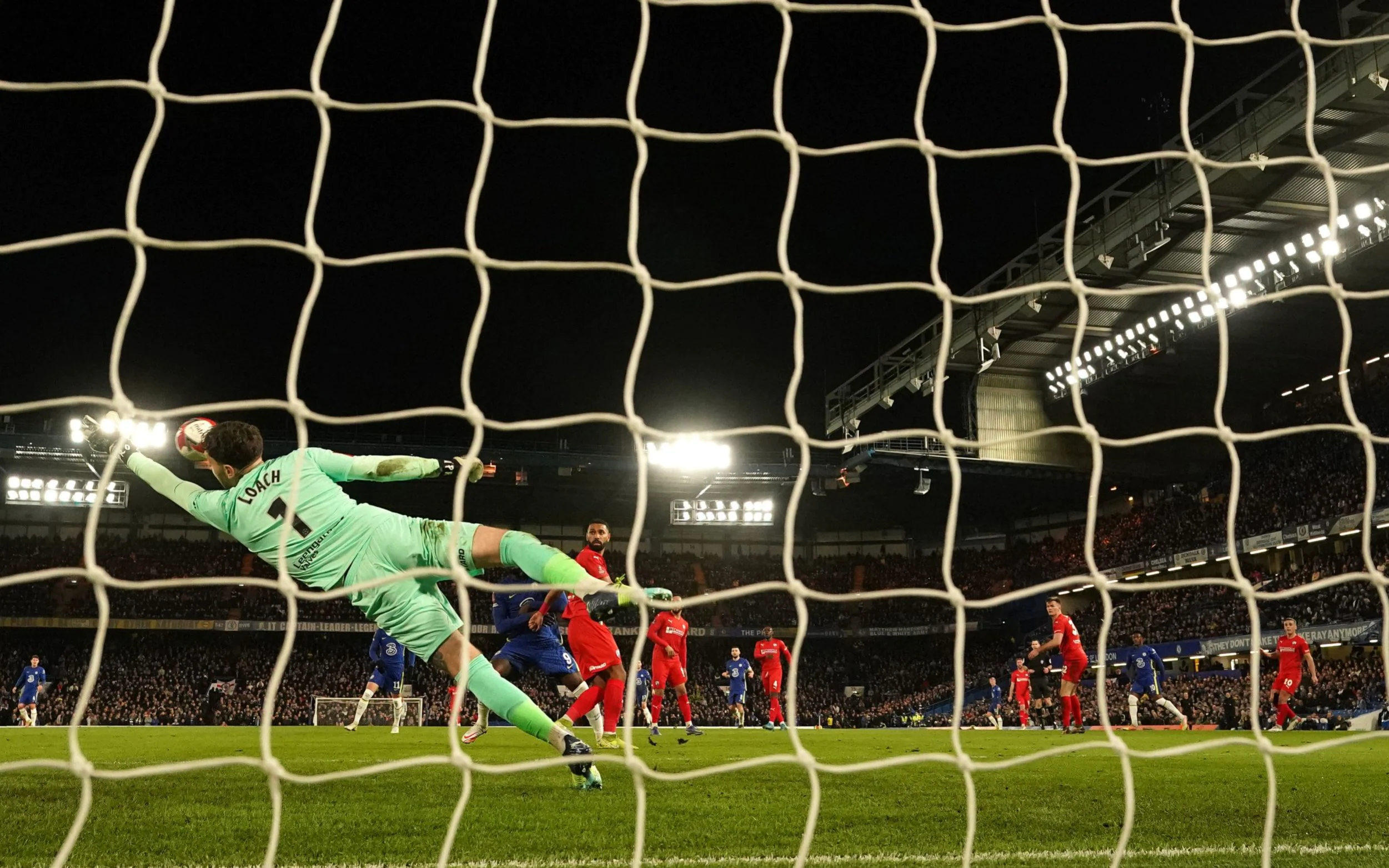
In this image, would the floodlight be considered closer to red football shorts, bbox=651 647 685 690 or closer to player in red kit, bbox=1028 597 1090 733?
player in red kit, bbox=1028 597 1090 733

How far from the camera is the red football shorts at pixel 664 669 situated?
12.8 meters

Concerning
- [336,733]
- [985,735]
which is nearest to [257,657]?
[336,733]

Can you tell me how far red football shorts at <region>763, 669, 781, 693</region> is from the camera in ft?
62.6

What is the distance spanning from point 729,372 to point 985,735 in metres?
22.4

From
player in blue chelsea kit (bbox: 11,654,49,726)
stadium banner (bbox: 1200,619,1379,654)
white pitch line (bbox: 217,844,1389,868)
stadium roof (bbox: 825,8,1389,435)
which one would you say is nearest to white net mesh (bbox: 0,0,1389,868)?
white pitch line (bbox: 217,844,1389,868)

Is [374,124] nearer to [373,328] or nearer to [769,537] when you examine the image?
[373,328]

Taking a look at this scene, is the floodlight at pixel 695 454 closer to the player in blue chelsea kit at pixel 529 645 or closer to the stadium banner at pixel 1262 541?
the stadium banner at pixel 1262 541

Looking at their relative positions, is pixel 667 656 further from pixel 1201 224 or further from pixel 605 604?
pixel 1201 224

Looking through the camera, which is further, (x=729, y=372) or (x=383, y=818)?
(x=729, y=372)

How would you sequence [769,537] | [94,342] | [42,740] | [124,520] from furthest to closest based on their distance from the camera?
[769,537] < [124,520] < [94,342] < [42,740]

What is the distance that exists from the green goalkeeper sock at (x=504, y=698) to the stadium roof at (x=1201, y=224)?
40.2 feet

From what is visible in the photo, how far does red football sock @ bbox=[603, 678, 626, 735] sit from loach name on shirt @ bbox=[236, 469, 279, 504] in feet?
17.0

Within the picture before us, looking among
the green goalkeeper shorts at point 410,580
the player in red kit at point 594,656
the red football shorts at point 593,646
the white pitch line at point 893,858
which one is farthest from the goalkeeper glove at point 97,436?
the red football shorts at point 593,646

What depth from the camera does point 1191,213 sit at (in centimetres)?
2366
